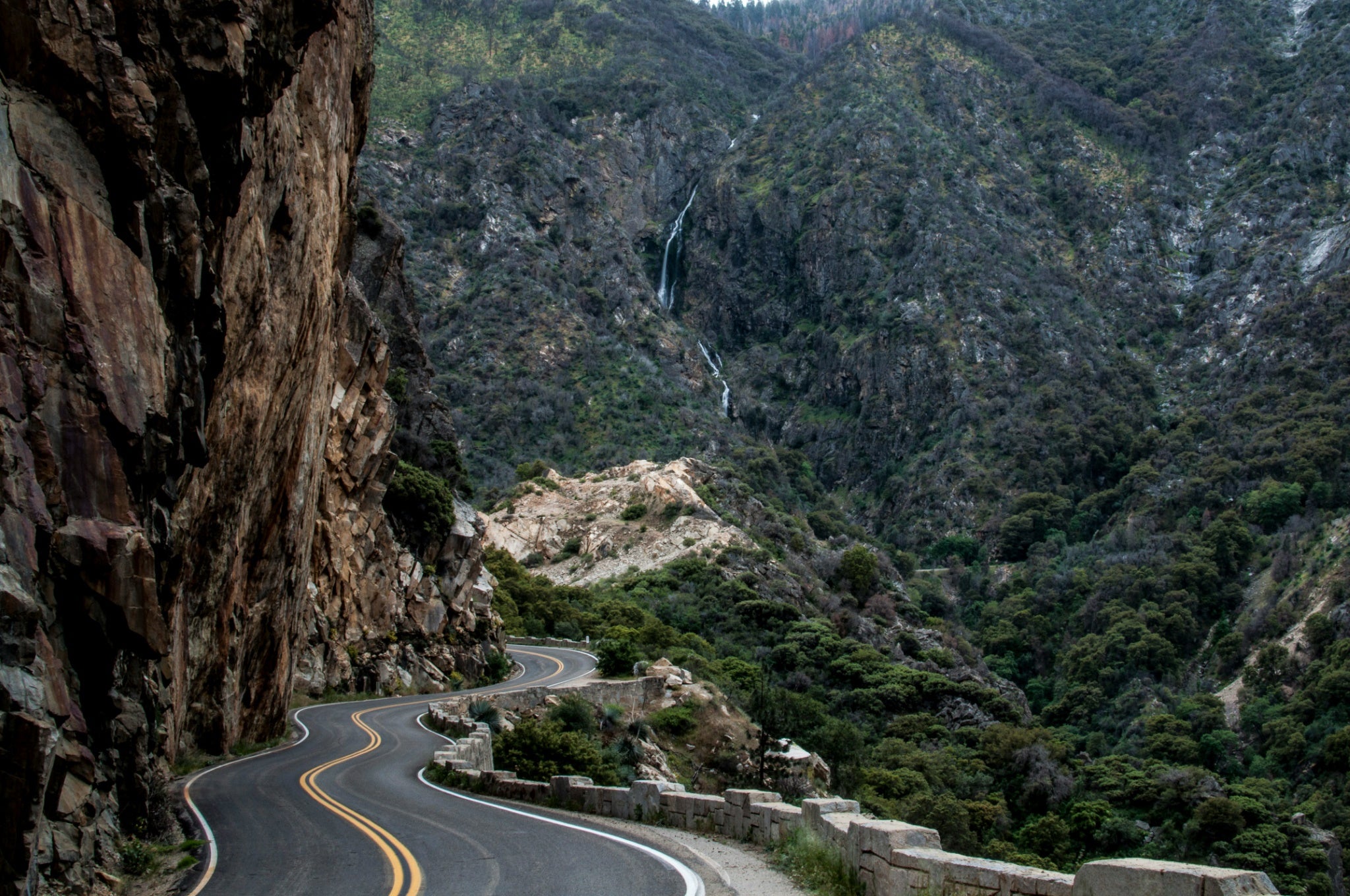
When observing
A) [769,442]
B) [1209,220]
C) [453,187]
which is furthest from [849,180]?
[453,187]

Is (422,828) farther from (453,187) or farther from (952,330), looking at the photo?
(952,330)

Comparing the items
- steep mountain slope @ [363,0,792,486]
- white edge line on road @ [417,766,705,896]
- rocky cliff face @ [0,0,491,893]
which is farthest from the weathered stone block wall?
steep mountain slope @ [363,0,792,486]

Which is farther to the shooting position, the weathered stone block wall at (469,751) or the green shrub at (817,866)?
the weathered stone block wall at (469,751)

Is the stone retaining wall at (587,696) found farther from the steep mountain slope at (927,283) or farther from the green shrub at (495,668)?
the steep mountain slope at (927,283)

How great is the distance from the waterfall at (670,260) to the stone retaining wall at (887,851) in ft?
425

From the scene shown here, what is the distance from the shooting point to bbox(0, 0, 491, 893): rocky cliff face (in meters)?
8.19

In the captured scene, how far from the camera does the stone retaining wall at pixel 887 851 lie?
5.37 metres

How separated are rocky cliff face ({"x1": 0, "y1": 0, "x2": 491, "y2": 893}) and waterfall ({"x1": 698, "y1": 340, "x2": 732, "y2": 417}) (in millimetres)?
98459

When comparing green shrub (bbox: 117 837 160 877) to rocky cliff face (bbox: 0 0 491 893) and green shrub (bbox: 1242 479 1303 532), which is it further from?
green shrub (bbox: 1242 479 1303 532)

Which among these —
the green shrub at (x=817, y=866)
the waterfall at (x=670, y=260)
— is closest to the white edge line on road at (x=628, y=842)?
the green shrub at (x=817, y=866)

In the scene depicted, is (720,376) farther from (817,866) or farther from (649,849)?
(817,866)

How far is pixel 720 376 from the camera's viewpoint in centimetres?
13188

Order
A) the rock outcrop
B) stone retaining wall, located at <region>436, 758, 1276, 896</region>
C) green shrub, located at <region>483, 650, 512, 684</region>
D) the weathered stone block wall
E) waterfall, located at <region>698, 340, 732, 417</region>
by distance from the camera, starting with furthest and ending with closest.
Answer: waterfall, located at <region>698, 340, 732, 417</region> < the rock outcrop < green shrub, located at <region>483, 650, 512, 684</region> < the weathered stone block wall < stone retaining wall, located at <region>436, 758, 1276, 896</region>

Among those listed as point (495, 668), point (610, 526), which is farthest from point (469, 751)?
point (610, 526)
